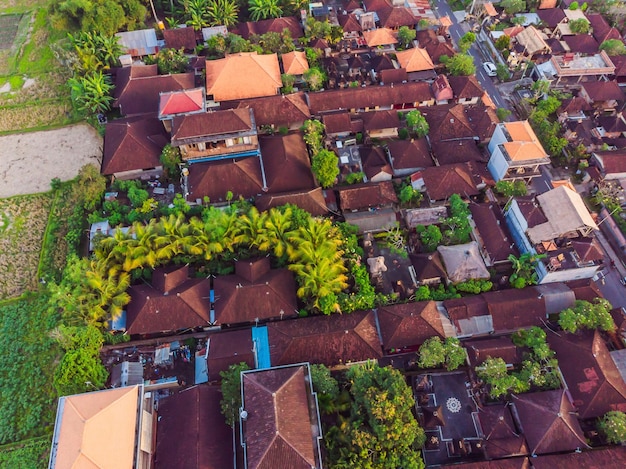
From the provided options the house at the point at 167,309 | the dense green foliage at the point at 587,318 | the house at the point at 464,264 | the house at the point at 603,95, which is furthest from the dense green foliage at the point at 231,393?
the house at the point at 603,95

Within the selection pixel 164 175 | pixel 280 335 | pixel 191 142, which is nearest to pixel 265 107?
pixel 191 142

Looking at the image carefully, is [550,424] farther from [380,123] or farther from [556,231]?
[380,123]

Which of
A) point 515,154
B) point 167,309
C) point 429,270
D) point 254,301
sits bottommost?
point 167,309

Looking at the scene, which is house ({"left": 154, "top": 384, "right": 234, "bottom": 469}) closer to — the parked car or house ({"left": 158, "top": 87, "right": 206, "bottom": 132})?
house ({"left": 158, "top": 87, "right": 206, "bottom": 132})

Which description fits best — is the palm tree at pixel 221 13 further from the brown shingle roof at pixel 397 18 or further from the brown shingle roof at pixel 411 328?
the brown shingle roof at pixel 411 328

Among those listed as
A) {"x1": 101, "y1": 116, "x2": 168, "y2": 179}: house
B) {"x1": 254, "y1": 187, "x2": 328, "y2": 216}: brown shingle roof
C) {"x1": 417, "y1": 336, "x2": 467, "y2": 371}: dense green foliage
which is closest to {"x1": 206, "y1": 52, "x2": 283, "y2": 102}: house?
{"x1": 101, "y1": 116, "x2": 168, "y2": 179}: house

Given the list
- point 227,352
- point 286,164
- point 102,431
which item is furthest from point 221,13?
point 102,431
